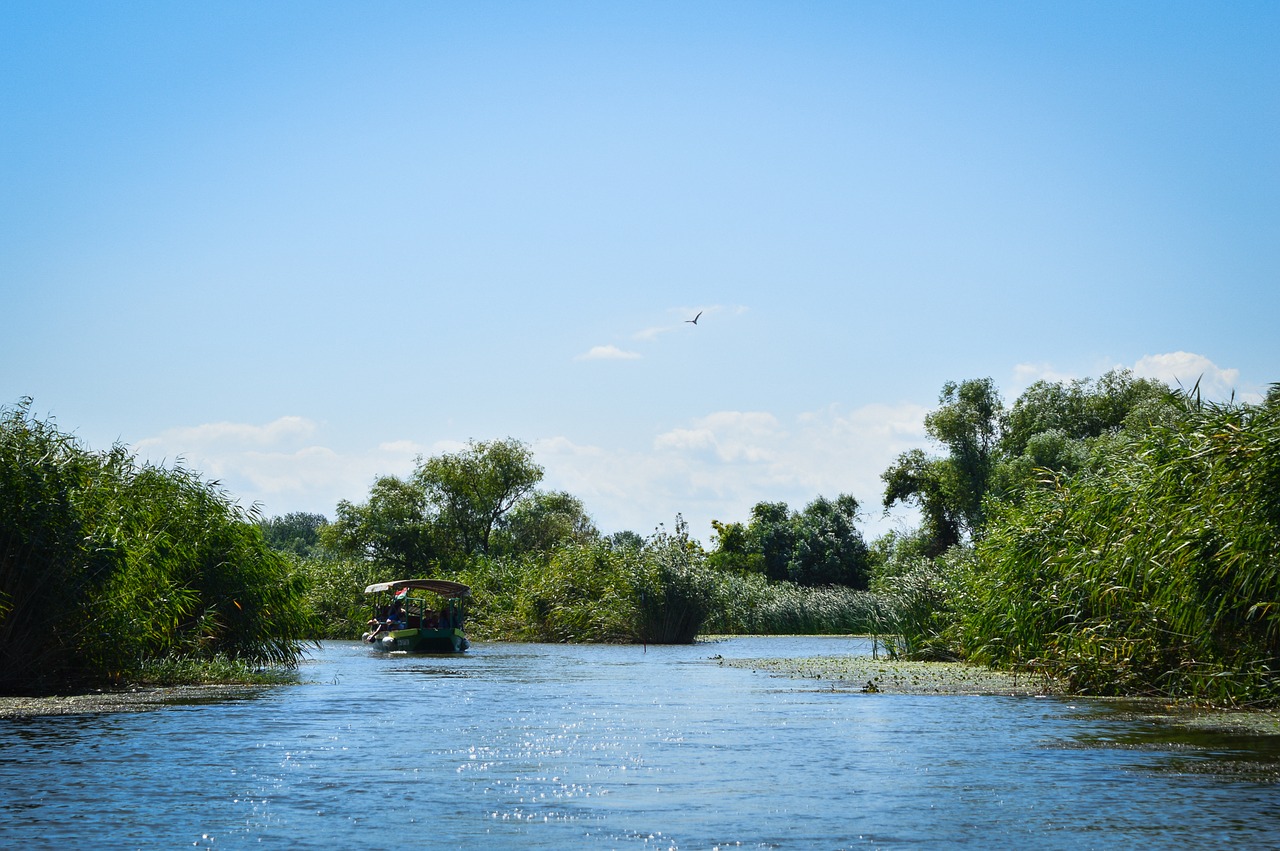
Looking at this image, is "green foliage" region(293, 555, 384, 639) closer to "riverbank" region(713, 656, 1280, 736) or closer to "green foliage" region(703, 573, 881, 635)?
"green foliage" region(703, 573, 881, 635)

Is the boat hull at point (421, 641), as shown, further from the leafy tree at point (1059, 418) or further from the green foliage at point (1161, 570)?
the leafy tree at point (1059, 418)

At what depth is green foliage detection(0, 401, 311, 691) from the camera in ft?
65.4

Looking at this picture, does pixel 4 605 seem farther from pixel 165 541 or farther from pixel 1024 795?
pixel 1024 795

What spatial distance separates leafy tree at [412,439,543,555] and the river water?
197 feet

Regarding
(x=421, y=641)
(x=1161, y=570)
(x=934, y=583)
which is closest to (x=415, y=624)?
(x=421, y=641)

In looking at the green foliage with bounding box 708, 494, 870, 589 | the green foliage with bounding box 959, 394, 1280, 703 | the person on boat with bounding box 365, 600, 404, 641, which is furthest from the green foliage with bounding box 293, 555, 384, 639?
the green foliage with bounding box 959, 394, 1280, 703

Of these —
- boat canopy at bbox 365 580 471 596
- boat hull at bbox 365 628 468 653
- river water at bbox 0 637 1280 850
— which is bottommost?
river water at bbox 0 637 1280 850

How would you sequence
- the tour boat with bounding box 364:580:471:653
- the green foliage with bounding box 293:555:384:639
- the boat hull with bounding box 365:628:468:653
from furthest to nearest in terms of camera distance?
the green foliage with bounding box 293:555:384:639 < the tour boat with bounding box 364:580:471:653 < the boat hull with bounding box 365:628:468:653

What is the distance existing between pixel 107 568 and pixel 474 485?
2395 inches

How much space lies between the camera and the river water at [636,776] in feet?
31.9

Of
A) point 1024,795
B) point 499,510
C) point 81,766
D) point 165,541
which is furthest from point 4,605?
point 499,510

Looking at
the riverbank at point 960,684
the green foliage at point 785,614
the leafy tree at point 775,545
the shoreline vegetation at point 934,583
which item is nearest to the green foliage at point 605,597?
the shoreline vegetation at point 934,583

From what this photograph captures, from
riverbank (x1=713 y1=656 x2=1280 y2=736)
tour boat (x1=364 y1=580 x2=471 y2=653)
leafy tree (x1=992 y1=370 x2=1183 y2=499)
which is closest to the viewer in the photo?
riverbank (x1=713 y1=656 x2=1280 y2=736)

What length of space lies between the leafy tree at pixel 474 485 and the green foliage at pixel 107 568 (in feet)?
174
